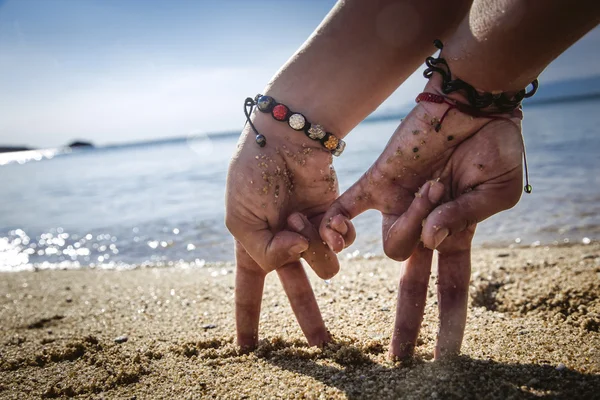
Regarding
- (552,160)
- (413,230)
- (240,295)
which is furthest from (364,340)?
(552,160)

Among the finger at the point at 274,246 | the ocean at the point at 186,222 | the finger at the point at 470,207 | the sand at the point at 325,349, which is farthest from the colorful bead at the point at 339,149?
the ocean at the point at 186,222

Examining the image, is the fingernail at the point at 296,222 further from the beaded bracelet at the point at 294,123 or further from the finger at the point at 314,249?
the beaded bracelet at the point at 294,123

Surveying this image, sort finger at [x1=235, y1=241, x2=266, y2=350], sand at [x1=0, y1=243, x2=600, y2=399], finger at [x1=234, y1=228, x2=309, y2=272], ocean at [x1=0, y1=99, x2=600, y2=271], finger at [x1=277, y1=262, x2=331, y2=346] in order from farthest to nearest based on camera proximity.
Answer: ocean at [x1=0, y1=99, x2=600, y2=271] < finger at [x1=235, y1=241, x2=266, y2=350] < finger at [x1=277, y1=262, x2=331, y2=346] < finger at [x1=234, y1=228, x2=309, y2=272] < sand at [x1=0, y1=243, x2=600, y2=399]

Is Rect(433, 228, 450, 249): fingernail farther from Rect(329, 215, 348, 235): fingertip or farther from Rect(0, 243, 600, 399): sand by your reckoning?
Rect(0, 243, 600, 399): sand

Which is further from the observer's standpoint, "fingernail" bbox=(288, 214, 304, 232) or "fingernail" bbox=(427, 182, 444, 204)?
"fingernail" bbox=(288, 214, 304, 232)

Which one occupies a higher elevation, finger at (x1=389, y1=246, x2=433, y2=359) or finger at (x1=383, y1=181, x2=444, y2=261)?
finger at (x1=383, y1=181, x2=444, y2=261)

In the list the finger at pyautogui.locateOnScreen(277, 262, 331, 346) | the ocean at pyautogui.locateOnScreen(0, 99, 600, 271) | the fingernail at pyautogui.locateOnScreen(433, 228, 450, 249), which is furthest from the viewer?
the ocean at pyautogui.locateOnScreen(0, 99, 600, 271)

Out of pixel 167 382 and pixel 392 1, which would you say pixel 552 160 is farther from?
pixel 167 382

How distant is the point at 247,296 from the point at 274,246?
0.62 meters

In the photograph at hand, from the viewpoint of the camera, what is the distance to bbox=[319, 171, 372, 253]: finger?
190cm

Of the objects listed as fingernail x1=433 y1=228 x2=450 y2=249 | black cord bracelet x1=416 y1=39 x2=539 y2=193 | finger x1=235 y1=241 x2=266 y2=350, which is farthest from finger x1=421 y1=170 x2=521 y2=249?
finger x1=235 y1=241 x2=266 y2=350

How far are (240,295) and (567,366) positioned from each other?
1651mm

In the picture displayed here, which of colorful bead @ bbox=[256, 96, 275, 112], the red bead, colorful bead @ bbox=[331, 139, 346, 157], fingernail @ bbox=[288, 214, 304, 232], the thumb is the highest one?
colorful bead @ bbox=[256, 96, 275, 112]

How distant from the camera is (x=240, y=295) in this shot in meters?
2.50
